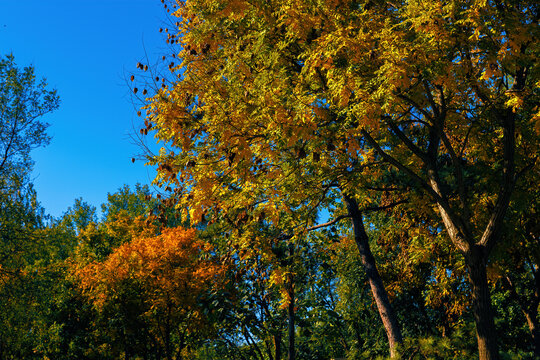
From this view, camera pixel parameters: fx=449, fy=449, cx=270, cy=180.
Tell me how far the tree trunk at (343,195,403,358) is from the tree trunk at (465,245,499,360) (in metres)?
1.96

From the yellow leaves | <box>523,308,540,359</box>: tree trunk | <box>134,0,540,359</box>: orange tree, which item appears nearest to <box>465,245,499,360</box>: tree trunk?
<box>134,0,540,359</box>: orange tree

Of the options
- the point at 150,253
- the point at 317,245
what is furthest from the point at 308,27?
the point at 150,253

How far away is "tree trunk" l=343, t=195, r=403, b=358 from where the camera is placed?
976 centimetres

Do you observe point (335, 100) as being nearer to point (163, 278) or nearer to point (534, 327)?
point (163, 278)

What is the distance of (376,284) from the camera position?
10219mm

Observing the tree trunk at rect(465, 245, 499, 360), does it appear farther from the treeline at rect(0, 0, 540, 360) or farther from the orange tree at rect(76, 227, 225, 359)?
the orange tree at rect(76, 227, 225, 359)

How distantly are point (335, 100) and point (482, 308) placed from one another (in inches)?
171

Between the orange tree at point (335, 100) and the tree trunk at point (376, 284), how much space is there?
4 centimetres

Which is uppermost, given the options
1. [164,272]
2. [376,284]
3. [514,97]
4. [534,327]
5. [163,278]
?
[164,272]

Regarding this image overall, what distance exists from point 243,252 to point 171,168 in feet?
7.64

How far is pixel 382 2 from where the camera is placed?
8727mm

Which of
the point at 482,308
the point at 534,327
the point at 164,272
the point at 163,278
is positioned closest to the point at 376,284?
the point at 482,308

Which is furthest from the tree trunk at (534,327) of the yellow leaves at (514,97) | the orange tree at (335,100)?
the yellow leaves at (514,97)

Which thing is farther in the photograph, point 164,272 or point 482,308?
point 164,272
